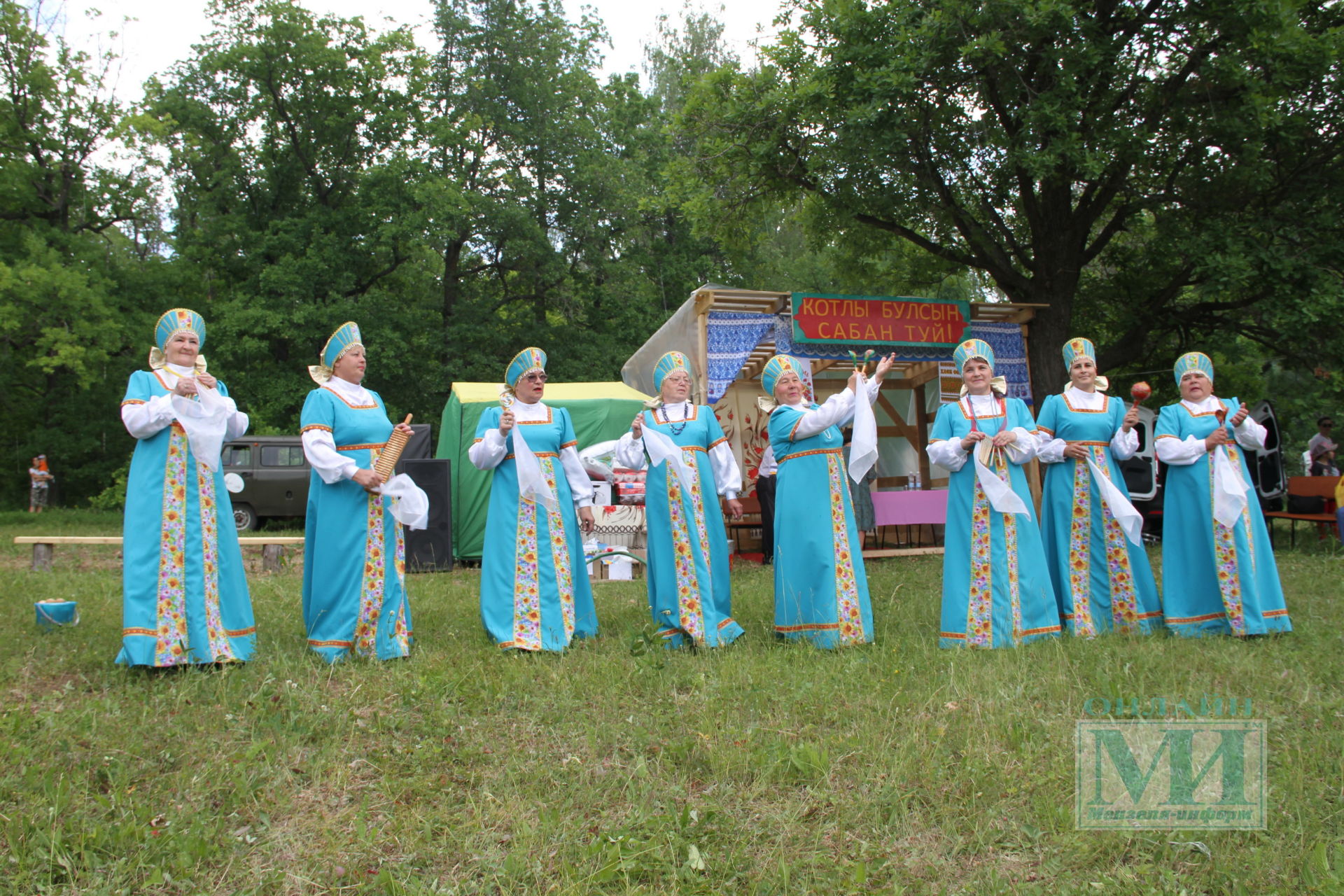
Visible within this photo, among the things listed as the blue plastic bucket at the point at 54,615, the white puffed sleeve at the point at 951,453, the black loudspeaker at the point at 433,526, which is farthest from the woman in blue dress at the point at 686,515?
the black loudspeaker at the point at 433,526

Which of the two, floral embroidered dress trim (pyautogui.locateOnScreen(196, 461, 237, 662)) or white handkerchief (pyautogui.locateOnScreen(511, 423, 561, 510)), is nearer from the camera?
floral embroidered dress trim (pyautogui.locateOnScreen(196, 461, 237, 662))

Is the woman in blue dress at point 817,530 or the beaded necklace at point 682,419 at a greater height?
the beaded necklace at point 682,419

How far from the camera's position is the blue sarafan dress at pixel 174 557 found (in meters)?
3.99

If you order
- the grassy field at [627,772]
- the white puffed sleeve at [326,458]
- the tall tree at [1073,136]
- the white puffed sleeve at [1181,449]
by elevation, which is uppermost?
the tall tree at [1073,136]

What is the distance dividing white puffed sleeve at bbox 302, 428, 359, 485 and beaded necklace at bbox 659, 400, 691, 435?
1.71 m

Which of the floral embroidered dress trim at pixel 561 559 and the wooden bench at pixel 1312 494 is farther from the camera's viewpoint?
the wooden bench at pixel 1312 494

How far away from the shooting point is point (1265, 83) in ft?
29.1

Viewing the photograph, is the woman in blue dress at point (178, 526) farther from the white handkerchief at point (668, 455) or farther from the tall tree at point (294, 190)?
the tall tree at point (294, 190)

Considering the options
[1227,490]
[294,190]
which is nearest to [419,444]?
[1227,490]

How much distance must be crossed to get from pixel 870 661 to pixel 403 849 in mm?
2428

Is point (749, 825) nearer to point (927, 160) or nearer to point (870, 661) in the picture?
point (870, 661)

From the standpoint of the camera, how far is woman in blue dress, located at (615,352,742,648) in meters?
4.95

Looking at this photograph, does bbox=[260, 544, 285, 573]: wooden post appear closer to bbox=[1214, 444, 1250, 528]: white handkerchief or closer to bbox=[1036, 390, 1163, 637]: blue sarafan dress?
bbox=[1036, 390, 1163, 637]: blue sarafan dress

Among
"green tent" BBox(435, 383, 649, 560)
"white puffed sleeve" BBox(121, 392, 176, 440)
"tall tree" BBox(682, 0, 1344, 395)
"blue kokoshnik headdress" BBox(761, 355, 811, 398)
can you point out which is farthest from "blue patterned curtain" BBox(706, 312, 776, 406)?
"white puffed sleeve" BBox(121, 392, 176, 440)
